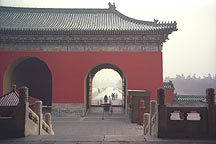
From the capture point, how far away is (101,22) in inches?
535

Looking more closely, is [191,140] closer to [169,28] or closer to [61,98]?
[169,28]

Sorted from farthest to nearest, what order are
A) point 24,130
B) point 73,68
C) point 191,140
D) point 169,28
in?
point 73,68
point 169,28
point 24,130
point 191,140

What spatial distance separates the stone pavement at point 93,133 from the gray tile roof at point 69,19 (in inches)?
221

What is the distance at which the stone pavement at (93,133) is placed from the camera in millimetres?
4559

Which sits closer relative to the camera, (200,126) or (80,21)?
(200,126)

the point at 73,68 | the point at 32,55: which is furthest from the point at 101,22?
the point at 32,55

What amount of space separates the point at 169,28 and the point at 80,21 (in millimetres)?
6227

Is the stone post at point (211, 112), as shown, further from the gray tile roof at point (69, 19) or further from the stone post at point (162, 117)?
the gray tile roof at point (69, 19)

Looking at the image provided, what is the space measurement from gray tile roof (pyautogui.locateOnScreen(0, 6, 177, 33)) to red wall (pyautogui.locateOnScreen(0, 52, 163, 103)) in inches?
68.9

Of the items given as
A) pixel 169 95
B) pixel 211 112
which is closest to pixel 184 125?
pixel 211 112

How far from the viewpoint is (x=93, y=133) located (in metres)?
8.02

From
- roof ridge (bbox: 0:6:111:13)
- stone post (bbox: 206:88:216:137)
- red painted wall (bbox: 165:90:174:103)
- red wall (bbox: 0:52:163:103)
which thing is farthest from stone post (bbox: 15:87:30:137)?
roof ridge (bbox: 0:6:111:13)

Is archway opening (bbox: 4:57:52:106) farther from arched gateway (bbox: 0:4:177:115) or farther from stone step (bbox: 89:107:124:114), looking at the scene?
stone step (bbox: 89:107:124:114)

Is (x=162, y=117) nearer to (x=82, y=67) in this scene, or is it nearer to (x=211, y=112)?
(x=211, y=112)
